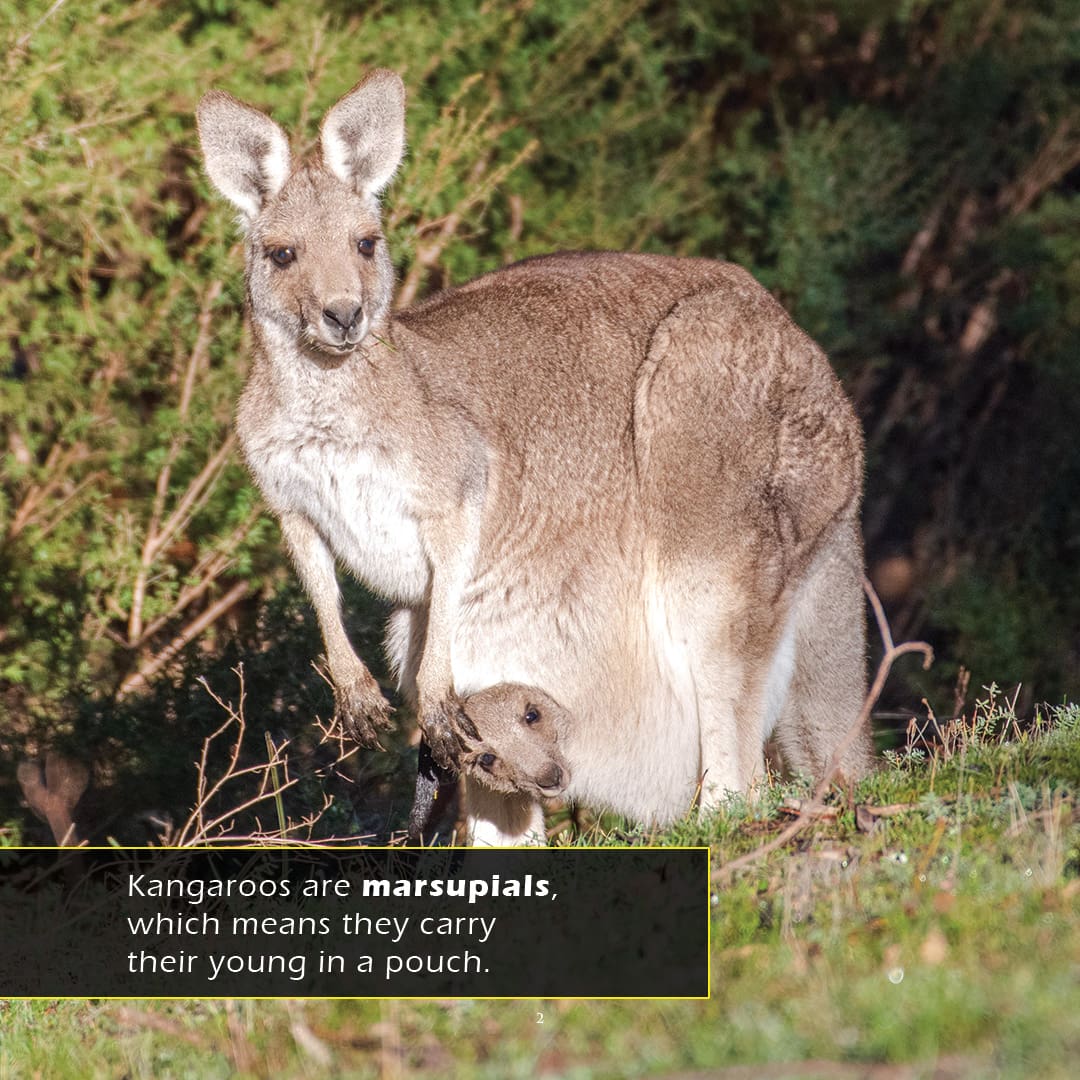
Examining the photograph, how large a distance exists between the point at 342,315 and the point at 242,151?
0.74 metres

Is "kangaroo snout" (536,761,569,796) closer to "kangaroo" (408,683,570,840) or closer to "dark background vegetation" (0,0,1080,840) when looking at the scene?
"kangaroo" (408,683,570,840)

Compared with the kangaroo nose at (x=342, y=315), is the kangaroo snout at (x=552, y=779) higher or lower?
lower

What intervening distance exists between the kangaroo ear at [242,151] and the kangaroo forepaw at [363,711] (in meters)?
1.45

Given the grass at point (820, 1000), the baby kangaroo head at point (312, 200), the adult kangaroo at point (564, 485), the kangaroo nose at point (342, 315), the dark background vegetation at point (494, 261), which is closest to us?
the grass at point (820, 1000)

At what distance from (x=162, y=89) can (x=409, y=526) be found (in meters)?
4.04

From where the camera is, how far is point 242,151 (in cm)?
496

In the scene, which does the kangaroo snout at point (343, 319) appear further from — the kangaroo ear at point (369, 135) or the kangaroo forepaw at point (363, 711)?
the kangaroo forepaw at point (363, 711)

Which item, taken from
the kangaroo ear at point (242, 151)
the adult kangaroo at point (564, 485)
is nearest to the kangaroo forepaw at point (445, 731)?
the adult kangaroo at point (564, 485)

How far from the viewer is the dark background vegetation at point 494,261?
24.2 ft

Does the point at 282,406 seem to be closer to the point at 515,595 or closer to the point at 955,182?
the point at 515,595

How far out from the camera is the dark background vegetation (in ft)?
24.2

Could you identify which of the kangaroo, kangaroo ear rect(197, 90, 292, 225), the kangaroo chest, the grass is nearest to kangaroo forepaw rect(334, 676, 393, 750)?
the kangaroo

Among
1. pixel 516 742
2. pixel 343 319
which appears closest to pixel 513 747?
pixel 516 742

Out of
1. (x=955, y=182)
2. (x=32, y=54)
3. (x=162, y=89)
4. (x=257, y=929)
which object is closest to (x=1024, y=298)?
(x=955, y=182)
